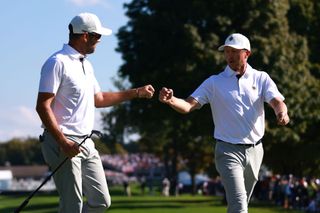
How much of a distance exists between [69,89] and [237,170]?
2.42 metres

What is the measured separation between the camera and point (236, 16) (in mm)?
43250

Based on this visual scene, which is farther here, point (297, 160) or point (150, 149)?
point (150, 149)

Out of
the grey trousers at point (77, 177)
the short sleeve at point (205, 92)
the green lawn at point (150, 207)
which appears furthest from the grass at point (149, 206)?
the grey trousers at point (77, 177)

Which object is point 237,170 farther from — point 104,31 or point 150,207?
point 150,207

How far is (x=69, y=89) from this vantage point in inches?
346

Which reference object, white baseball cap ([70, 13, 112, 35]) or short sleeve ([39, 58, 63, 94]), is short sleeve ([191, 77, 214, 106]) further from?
short sleeve ([39, 58, 63, 94])

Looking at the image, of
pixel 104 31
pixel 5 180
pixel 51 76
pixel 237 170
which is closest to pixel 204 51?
pixel 237 170

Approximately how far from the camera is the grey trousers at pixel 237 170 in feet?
32.6

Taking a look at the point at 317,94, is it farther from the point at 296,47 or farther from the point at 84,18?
the point at 84,18

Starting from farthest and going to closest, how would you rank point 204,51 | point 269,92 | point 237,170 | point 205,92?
point 204,51 → point 205,92 → point 269,92 → point 237,170

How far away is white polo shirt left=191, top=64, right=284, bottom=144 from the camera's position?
10.3m

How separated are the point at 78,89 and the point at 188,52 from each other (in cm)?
3411

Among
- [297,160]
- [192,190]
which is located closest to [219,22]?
[297,160]

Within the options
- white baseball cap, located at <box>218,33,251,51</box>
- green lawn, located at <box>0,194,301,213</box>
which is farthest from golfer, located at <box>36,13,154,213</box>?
green lawn, located at <box>0,194,301,213</box>
